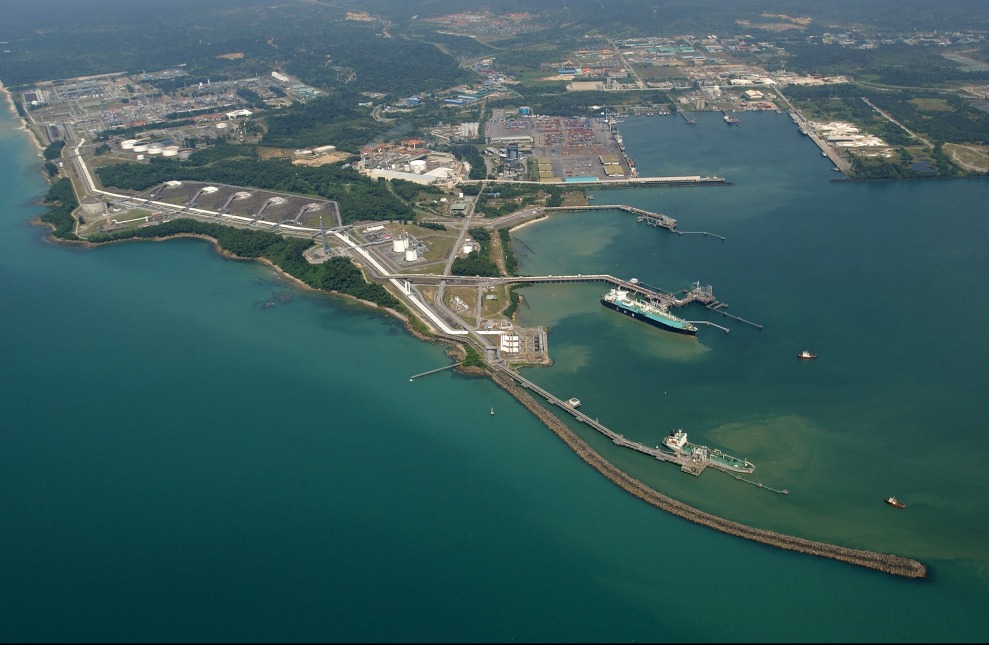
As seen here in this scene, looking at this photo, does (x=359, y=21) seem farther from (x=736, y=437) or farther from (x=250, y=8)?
(x=736, y=437)

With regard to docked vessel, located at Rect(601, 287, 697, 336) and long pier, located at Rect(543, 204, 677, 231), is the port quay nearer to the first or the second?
long pier, located at Rect(543, 204, 677, 231)

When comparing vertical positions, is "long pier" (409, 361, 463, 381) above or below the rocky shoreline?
below

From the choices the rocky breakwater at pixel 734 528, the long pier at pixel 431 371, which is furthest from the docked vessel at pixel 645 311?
the long pier at pixel 431 371

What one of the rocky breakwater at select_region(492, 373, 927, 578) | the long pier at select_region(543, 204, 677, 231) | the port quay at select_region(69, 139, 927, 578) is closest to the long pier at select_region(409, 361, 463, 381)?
the port quay at select_region(69, 139, 927, 578)

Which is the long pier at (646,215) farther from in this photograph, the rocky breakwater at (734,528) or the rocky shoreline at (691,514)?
the rocky breakwater at (734,528)

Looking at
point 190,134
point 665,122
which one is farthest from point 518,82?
point 190,134

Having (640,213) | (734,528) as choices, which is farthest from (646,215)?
(734,528)

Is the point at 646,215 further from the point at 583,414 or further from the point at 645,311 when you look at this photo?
the point at 583,414
